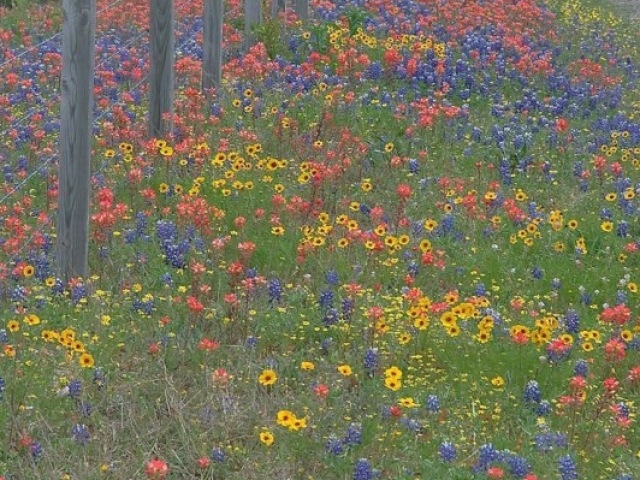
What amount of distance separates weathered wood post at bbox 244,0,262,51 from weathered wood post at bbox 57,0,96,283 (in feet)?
16.8

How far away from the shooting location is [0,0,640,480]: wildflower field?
4785mm

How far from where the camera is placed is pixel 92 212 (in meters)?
6.82

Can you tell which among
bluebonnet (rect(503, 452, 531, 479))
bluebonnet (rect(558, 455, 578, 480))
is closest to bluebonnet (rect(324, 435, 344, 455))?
bluebonnet (rect(503, 452, 531, 479))

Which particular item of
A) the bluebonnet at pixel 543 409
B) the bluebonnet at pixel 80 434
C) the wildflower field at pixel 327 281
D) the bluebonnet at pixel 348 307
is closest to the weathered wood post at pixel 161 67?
the wildflower field at pixel 327 281

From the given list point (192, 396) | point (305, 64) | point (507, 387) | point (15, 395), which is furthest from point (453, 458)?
point (305, 64)

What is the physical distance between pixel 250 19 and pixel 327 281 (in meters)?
5.77

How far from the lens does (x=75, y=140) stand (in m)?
6.07

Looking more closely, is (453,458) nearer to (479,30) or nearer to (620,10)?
(479,30)

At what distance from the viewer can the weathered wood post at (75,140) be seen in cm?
598

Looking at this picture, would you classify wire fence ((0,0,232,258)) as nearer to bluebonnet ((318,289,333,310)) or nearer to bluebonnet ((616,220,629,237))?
bluebonnet ((318,289,333,310))

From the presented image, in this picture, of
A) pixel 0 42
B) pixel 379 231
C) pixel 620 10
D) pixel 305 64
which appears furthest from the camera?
pixel 620 10

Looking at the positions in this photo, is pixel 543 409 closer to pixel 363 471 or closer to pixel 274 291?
pixel 363 471

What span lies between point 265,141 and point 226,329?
290 centimetres

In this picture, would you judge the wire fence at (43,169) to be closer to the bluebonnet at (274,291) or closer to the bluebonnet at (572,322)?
the bluebonnet at (274,291)
